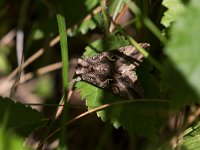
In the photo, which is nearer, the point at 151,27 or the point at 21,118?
the point at 151,27

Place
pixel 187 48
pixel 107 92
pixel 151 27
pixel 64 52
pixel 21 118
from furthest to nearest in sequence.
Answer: pixel 21 118 → pixel 107 92 → pixel 64 52 → pixel 151 27 → pixel 187 48

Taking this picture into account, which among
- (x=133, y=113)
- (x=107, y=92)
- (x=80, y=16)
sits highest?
(x=80, y=16)

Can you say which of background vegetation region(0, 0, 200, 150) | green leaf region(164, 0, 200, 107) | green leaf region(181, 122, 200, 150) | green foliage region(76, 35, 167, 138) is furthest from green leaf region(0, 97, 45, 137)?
green leaf region(164, 0, 200, 107)

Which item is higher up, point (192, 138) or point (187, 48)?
point (187, 48)

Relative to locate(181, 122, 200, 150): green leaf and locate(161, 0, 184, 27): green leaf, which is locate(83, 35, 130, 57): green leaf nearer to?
locate(161, 0, 184, 27): green leaf

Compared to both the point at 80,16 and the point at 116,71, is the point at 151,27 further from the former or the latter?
the point at 80,16

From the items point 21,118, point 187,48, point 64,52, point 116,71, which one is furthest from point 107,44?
point 187,48

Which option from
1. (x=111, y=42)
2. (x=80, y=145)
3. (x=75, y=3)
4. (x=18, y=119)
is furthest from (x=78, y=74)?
(x=80, y=145)
